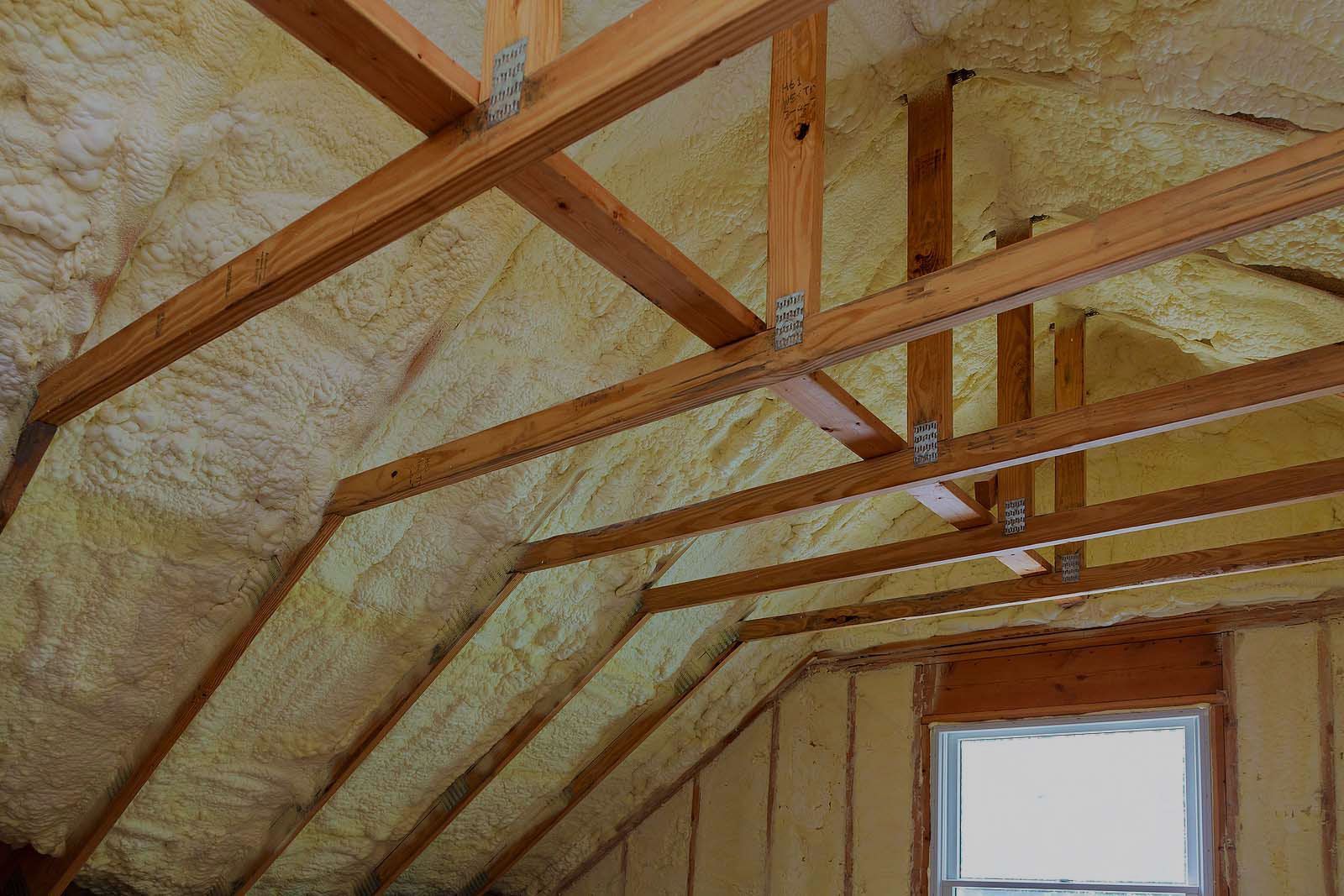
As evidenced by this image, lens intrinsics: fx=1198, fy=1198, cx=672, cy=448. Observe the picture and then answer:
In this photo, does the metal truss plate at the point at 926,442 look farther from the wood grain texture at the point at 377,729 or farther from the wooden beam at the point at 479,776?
the wooden beam at the point at 479,776

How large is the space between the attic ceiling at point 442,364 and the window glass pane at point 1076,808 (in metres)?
0.56

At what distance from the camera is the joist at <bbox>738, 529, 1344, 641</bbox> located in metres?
3.94

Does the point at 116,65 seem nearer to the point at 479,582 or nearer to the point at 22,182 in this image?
the point at 22,182

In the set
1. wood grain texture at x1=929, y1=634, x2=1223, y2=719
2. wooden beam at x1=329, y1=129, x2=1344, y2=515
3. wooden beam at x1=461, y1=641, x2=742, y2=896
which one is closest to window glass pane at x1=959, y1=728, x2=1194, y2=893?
wood grain texture at x1=929, y1=634, x2=1223, y2=719

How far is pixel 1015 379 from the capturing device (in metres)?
3.79

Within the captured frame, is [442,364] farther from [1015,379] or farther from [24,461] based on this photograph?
[1015,379]

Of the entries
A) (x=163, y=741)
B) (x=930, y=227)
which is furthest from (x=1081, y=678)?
(x=163, y=741)

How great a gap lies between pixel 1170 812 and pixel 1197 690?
1.59ft

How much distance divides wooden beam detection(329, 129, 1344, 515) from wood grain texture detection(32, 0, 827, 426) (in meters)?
0.06

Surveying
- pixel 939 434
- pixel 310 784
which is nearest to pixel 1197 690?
pixel 939 434

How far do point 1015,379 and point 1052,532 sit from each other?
49cm

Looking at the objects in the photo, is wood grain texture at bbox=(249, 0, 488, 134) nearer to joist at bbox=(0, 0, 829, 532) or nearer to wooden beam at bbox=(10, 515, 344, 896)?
joist at bbox=(0, 0, 829, 532)

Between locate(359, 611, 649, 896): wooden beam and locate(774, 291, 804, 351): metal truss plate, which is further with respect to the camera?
locate(359, 611, 649, 896): wooden beam

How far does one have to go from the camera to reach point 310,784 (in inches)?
190
